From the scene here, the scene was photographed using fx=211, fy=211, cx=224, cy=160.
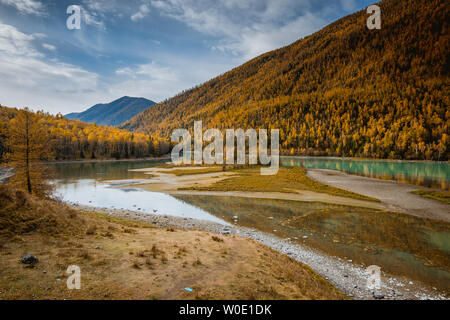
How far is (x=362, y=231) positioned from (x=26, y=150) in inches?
1295

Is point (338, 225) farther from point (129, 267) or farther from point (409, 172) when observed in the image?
point (409, 172)

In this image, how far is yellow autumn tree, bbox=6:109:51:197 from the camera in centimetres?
2062

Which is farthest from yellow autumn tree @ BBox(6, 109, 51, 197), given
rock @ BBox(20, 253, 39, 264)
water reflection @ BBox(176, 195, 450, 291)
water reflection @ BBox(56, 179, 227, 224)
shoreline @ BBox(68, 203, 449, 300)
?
shoreline @ BBox(68, 203, 449, 300)

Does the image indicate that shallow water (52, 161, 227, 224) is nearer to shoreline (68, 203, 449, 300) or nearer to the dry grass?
shoreline (68, 203, 449, 300)

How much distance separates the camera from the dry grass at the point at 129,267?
629cm

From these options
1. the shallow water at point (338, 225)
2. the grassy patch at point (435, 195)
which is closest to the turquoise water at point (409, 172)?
the grassy patch at point (435, 195)

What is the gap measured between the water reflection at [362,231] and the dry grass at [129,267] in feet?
19.2

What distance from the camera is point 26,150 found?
2120 centimetres

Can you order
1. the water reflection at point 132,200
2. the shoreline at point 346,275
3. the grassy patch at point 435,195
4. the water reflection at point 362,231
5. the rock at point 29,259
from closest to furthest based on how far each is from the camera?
the rock at point 29,259 → the shoreline at point 346,275 → the water reflection at point 362,231 → the water reflection at point 132,200 → the grassy patch at point 435,195

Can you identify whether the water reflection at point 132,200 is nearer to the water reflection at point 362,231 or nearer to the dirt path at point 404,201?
the water reflection at point 362,231

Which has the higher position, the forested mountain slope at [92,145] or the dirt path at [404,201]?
the forested mountain slope at [92,145]

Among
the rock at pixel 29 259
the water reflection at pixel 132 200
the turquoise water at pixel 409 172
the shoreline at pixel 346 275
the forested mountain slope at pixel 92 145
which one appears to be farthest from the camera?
the forested mountain slope at pixel 92 145

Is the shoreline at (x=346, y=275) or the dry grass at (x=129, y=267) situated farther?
the shoreline at (x=346, y=275)
